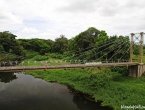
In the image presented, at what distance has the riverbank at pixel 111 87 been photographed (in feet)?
57.4

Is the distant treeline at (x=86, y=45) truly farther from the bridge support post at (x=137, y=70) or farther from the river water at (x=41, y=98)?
the river water at (x=41, y=98)

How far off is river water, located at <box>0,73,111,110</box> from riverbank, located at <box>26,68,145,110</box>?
1.64 meters

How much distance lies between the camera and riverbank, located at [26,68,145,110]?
57.4ft

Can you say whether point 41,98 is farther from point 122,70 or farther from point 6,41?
point 6,41

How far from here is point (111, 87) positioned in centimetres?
2109

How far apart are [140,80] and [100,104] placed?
9.46 m

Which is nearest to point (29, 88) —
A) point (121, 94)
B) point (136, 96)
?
point (121, 94)

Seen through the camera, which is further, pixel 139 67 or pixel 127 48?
pixel 127 48

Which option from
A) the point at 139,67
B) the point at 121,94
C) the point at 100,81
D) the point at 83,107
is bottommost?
the point at 83,107

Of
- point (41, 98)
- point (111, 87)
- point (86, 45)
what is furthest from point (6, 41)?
point (111, 87)

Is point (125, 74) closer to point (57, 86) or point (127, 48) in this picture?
point (127, 48)

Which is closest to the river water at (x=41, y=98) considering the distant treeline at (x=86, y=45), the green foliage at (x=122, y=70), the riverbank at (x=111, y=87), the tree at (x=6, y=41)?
the riverbank at (x=111, y=87)

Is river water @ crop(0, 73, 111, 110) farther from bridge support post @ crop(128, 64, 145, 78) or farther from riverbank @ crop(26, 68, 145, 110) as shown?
bridge support post @ crop(128, 64, 145, 78)

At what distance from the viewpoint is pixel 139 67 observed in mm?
24750
